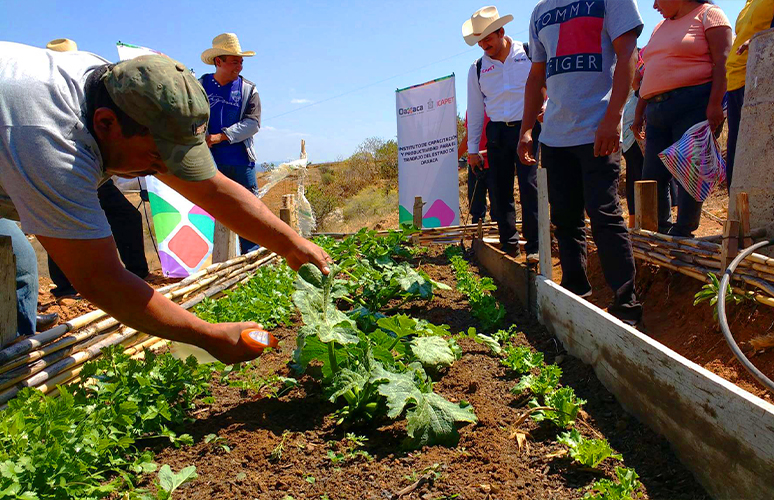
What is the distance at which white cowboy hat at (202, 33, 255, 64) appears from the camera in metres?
5.32

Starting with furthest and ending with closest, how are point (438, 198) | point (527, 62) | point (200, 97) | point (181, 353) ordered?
point (438, 198) < point (527, 62) < point (181, 353) < point (200, 97)

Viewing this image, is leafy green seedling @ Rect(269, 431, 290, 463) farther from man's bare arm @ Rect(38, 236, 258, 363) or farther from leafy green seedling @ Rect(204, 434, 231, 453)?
man's bare arm @ Rect(38, 236, 258, 363)

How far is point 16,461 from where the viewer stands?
5.22 feet

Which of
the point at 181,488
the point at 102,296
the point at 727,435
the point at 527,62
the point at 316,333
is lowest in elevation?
the point at 181,488

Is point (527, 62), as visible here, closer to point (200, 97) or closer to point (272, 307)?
point (272, 307)

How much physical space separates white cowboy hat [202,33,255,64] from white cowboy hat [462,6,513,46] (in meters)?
2.13

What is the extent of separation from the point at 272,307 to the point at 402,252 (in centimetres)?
210

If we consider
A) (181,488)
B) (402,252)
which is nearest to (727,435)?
(181,488)

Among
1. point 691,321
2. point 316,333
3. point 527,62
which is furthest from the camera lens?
point 527,62

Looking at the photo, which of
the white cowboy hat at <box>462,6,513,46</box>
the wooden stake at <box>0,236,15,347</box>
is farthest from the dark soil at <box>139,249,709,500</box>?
the white cowboy hat at <box>462,6,513,46</box>

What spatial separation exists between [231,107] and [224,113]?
0.29 ft

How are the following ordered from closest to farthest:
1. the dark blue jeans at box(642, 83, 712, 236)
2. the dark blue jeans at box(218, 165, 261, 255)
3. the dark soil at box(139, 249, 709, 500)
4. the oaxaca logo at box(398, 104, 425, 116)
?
the dark soil at box(139, 249, 709, 500), the dark blue jeans at box(642, 83, 712, 236), the dark blue jeans at box(218, 165, 261, 255), the oaxaca logo at box(398, 104, 425, 116)

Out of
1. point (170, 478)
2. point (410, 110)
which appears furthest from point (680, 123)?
point (410, 110)

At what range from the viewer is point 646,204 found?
3.98m
